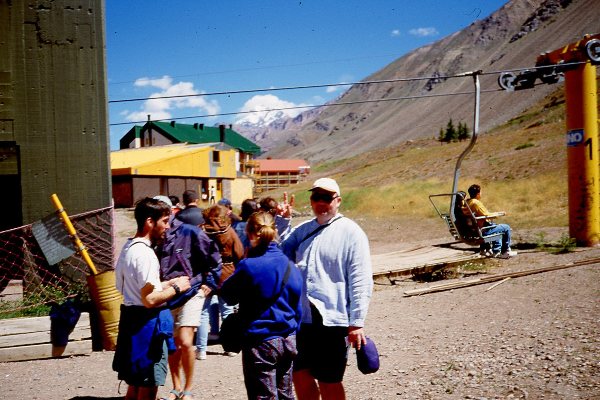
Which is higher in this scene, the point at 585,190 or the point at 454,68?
the point at 454,68

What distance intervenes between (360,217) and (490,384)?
22563 millimetres

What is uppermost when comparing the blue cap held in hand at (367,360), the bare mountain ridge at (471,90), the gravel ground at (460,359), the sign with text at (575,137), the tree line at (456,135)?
the bare mountain ridge at (471,90)

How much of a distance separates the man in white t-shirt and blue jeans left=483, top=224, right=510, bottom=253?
8.58 meters

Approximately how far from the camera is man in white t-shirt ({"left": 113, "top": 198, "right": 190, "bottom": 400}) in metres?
3.59

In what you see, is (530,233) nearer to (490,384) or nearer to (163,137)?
(490,384)

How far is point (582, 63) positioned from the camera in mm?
11562

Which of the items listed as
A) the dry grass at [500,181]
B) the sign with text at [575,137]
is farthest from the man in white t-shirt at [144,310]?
the dry grass at [500,181]

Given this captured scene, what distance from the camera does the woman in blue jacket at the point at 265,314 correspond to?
3.43m

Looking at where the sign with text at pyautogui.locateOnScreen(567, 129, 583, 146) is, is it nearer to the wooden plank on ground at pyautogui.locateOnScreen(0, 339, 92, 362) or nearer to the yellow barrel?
the yellow barrel

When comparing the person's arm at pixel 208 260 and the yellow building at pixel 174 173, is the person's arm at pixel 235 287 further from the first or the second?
the yellow building at pixel 174 173

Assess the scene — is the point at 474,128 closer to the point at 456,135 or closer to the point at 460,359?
the point at 460,359

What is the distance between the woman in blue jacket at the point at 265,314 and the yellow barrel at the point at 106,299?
10.5ft

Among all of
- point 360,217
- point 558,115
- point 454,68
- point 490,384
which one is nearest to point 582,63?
point 490,384

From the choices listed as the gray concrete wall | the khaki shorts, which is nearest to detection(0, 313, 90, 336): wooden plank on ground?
the gray concrete wall
